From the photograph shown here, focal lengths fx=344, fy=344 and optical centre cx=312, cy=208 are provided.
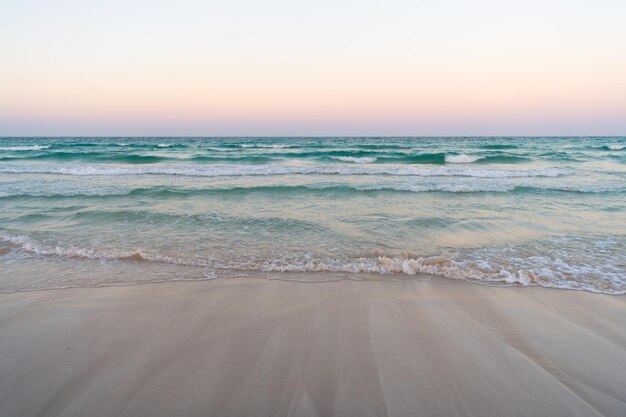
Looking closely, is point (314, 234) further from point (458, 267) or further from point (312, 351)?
point (312, 351)

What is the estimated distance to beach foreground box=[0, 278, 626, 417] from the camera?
2.38 metres

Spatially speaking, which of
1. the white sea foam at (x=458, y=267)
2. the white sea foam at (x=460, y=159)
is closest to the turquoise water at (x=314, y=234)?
the white sea foam at (x=458, y=267)

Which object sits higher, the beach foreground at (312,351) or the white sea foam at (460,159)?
the white sea foam at (460,159)

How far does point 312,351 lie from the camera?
9.71 ft

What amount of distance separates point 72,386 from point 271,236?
13.9 feet

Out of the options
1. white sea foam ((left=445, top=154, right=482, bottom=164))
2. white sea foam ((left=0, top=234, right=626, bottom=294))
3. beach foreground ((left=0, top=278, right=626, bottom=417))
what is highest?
white sea foam ((left=445, top=154, right=482, bottom=164))

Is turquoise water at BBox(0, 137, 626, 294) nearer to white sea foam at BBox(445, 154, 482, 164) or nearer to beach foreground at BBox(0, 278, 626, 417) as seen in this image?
beach foreground at BBox(0, 278, 626, 417)

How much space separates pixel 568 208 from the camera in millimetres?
9109

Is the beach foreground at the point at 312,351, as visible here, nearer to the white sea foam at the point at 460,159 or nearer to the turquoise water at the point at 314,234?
the turquoise water at the point at 314,234

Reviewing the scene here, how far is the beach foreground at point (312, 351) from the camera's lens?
93.7 inches

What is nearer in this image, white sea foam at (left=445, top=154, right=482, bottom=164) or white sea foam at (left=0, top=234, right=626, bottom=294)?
white sea foam at (left=0, top=234, right=626, bottom=294)

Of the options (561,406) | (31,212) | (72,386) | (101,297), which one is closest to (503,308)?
(561,406)

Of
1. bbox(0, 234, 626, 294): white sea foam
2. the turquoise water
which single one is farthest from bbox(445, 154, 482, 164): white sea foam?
bbox(0, 234, 626, 294): white sea foam

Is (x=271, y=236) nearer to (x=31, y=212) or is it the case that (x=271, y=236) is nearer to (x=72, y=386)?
(x=72, y=386)
